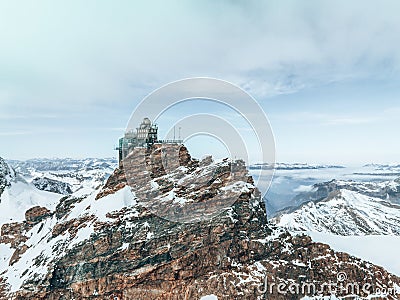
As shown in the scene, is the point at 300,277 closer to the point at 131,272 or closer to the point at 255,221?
the point at 255,221

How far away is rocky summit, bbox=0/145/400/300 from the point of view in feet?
201

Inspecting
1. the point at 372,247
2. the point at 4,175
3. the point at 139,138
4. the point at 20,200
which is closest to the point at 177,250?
the point at 139,138

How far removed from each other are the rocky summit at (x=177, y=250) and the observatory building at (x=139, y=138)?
6.06 m

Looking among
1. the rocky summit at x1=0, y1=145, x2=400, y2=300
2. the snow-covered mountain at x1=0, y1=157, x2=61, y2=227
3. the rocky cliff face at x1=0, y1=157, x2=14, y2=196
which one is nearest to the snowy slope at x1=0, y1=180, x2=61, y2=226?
the snow-covered mountain at x1=0, y1=157, x2=61, y2=227

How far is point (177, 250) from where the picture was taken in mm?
63750

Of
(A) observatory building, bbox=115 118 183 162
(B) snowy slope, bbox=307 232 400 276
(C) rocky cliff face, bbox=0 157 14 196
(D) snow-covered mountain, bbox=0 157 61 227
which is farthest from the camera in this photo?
(C) rocky cliff face, bbox=0 157 14 196

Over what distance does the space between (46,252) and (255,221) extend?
4743 cm

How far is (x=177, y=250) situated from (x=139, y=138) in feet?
115

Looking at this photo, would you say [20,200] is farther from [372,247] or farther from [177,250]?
[372,247]

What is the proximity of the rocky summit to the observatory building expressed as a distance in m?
6.06

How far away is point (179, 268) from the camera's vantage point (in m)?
62.4

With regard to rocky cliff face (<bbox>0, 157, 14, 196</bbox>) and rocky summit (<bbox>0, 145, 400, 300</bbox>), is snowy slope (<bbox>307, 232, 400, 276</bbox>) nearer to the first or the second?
rocky summit (<bbox>0, 145, 400, 300</bbox>)

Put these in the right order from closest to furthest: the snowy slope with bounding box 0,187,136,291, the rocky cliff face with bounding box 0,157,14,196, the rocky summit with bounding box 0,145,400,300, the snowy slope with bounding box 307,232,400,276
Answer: the rocky summit with bounding box 0,145,400,300 → the snowy slope with bounding box 0,187,136,291 → the snowy slope with bounding box 307,232,400,276 → the rocky cliff face with bounding box 0,157,14,196

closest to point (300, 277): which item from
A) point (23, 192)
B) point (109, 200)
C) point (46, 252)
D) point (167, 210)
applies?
point (167, 210)
